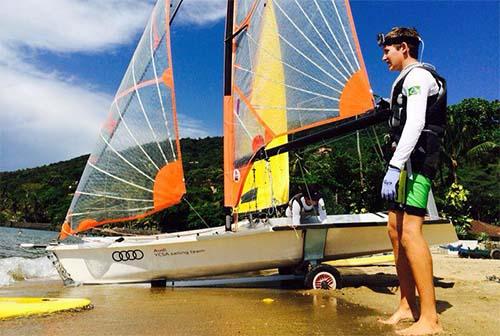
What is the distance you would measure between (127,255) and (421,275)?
200 inches

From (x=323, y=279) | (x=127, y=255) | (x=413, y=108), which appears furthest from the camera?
(x=127, y=255)

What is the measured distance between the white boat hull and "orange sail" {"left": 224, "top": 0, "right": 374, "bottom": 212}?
48.6 inches

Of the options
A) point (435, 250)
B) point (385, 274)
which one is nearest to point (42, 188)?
point (435, 250)

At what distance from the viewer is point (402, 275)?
12.2 feet

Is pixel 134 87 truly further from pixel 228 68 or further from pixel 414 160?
pixel 414 160

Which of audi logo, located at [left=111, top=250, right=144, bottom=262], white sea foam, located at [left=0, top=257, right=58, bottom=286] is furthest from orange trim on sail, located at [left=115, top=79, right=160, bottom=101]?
white sea foam, located at [left=0, top=257, right=58, bottom=286]

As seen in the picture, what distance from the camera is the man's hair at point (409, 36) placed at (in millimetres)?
3658

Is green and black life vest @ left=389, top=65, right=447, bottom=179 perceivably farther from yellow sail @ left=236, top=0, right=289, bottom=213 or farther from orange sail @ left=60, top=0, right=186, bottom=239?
orange sail @ left=60, top=0, right=186, bottom=239

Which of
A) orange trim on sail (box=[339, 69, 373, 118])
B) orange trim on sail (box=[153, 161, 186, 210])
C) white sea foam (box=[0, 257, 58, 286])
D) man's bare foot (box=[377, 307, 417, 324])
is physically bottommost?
white sea foam (box=[0, 257, 58, 286])

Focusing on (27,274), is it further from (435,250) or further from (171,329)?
(435,250)

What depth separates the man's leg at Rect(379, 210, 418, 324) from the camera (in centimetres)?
360

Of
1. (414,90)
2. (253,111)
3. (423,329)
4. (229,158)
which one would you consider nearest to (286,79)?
(253,111)

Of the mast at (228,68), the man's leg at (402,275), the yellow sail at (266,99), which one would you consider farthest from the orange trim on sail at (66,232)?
the man's leg at (402,275)

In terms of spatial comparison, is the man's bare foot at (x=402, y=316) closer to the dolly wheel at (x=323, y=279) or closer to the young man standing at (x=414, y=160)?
the young man standing at (x=414, y=160)
